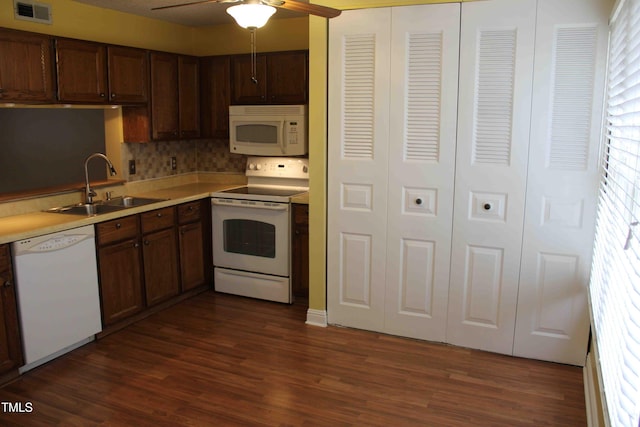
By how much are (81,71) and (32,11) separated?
52 centimetres

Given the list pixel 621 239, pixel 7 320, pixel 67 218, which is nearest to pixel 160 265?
pixel 67 218

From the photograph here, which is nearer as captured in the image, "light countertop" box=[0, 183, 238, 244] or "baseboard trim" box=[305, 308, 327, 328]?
"light countertop" box=[0, 183, 238, 244]

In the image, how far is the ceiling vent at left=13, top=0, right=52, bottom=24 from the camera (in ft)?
12.0

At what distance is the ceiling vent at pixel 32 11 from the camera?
3.66m

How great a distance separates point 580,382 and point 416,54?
221 cm

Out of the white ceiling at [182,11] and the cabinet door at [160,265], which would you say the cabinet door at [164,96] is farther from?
the cabinet door at [160,265]

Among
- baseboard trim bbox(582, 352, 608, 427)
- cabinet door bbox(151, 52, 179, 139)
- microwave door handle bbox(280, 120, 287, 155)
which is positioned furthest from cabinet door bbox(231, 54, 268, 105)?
baseboard trim bbox(582, 352, 608, 427)

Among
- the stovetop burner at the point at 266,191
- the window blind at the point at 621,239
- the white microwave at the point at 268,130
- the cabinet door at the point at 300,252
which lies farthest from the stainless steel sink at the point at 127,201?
the window blind at the point at 621,239


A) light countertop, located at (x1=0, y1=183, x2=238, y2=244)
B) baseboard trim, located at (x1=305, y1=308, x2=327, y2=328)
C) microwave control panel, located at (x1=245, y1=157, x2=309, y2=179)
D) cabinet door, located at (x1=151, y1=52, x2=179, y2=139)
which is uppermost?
cabinet door, located at (x1=151, y1=52, x2=179, y2=139)

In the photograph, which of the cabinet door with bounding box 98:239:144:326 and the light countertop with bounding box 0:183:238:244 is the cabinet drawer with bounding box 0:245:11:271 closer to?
the light countertop with bounding box 0:183:238:244

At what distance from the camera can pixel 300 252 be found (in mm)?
4359

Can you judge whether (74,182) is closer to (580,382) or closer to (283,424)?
(283,424)

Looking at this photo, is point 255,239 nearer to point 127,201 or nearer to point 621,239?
point 127,201

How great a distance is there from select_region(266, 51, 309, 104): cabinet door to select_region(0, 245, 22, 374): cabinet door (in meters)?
2.44
